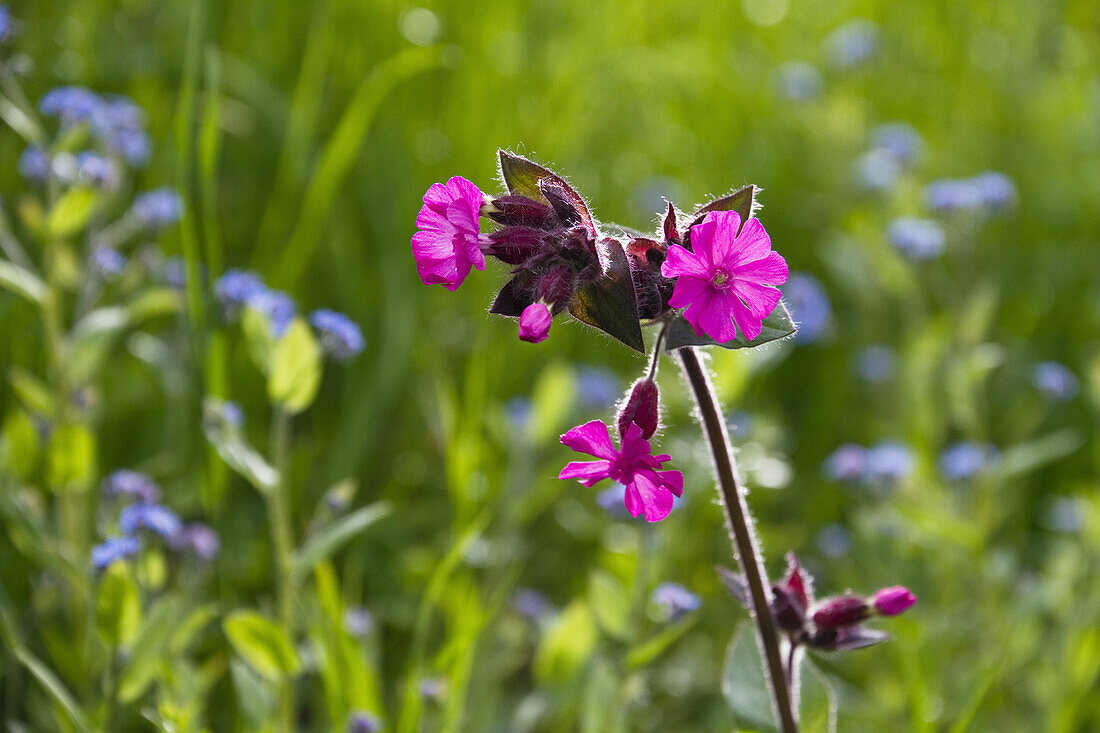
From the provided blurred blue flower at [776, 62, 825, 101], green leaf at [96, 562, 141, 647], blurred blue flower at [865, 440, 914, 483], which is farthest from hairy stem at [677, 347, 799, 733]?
blurred blue flower at [776, 62, 825, 101]

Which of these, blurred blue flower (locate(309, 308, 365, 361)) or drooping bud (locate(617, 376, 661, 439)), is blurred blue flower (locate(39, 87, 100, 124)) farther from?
drooping bud (locate(617, 376, 661, 439))

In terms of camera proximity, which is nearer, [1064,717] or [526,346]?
[1064,717]

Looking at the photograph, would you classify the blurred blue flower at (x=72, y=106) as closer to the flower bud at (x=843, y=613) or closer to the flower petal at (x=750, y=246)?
the flower petal at (x=750, y=246)

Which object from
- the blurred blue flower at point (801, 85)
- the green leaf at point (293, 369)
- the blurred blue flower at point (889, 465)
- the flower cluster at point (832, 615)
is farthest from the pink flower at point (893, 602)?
the blurred blue flower at point (801, 85)

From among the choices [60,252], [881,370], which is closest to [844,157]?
[881,370]

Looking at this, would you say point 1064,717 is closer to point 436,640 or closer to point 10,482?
point 436,640

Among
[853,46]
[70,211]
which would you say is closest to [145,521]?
[70,211]
